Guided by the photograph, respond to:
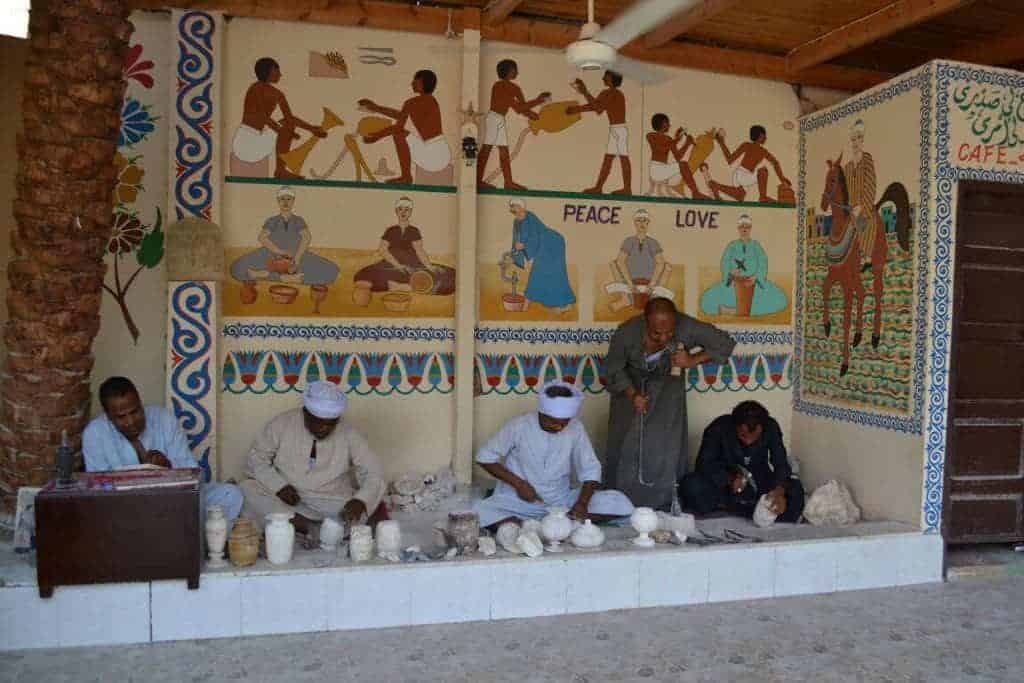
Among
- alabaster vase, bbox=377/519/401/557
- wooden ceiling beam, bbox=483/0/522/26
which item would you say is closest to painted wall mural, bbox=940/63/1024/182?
wooden ceiling beam, bbox=483/0/522/26

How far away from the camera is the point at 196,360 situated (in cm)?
523

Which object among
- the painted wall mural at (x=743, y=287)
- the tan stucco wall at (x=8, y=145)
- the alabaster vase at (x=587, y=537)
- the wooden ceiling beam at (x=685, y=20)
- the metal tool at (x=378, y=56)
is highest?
the wooden ceiling beam at (x=685, y=20)

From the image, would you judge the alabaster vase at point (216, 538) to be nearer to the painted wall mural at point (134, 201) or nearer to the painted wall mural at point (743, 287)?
the painted wall mural at point (134, 201)

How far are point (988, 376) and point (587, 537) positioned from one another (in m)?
2.62

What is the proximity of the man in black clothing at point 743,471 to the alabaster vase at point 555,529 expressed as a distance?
48.1 inches

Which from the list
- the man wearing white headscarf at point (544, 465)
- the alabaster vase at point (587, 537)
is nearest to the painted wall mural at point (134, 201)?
the man wearing white headscarf at point (544, 465)

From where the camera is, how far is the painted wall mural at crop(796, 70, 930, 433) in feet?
16.6

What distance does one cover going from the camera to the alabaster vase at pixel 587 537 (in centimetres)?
439

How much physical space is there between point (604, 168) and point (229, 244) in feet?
8.12

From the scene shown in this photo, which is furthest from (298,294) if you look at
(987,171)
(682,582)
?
(987,171)

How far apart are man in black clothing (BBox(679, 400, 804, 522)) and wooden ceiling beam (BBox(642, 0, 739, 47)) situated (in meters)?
2.30

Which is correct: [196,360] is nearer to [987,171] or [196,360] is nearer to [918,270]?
[918,270]

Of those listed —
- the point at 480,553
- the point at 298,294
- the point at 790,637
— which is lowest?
the point at 790,637

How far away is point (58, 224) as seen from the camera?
4.06m
